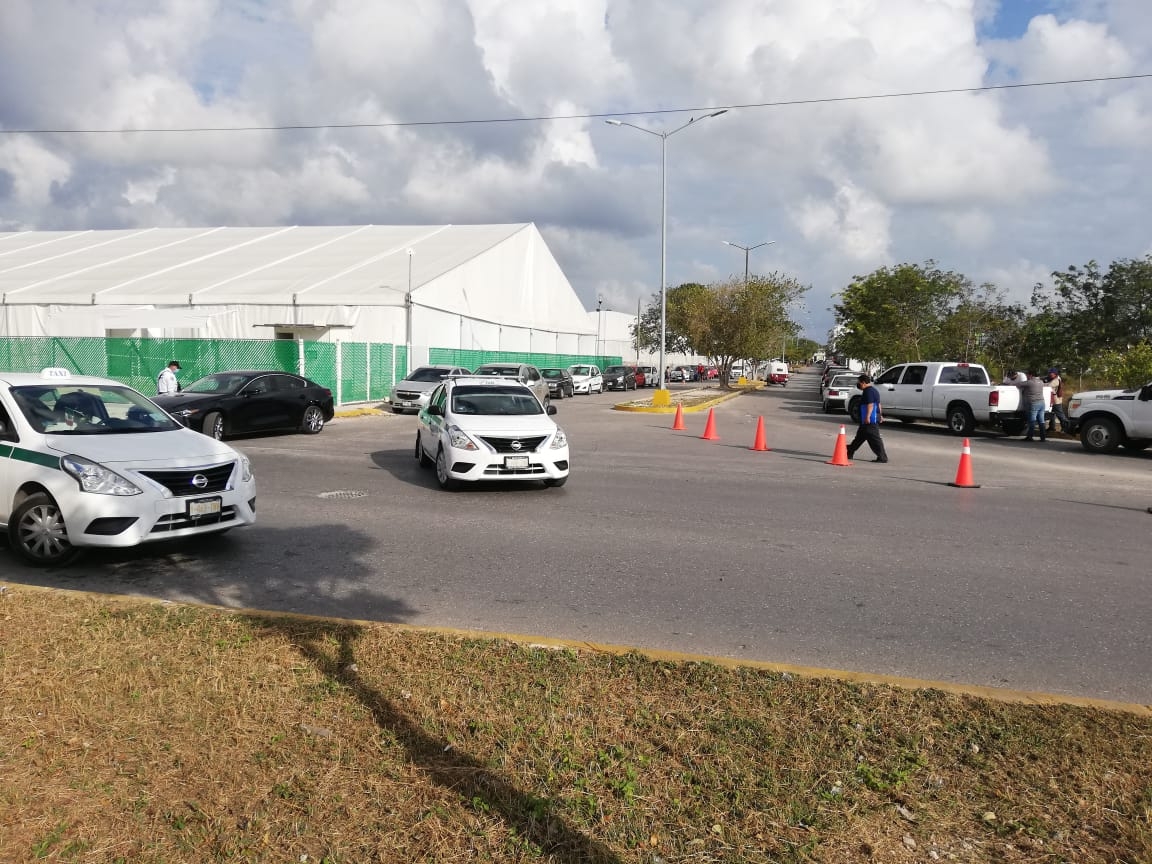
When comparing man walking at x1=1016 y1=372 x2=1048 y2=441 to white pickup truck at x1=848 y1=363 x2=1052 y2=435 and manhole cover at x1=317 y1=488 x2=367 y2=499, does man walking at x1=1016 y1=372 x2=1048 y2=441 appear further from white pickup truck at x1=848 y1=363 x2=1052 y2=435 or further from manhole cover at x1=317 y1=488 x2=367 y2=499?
manhole cover at x1=317 y1=488 x2=367 y2=499

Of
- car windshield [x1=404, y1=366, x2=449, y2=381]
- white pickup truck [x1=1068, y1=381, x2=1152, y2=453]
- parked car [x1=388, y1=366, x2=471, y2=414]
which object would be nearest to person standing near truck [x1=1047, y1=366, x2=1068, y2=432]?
white pickup truck [x1=1068, y1=381, x2=1152, y2=453]

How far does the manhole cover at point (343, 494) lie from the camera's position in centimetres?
1009

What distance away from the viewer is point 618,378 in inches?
1976

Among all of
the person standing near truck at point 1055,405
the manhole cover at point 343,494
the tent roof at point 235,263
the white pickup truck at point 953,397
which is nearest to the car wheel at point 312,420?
the manhole cover at point 343,494

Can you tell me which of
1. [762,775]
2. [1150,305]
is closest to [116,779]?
[762,775]

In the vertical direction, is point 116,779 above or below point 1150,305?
below

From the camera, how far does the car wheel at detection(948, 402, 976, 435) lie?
2183 cm

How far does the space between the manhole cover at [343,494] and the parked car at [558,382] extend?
26.0m

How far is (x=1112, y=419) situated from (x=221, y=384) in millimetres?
18591

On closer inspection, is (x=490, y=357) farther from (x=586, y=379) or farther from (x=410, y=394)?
(x=410, y=394)

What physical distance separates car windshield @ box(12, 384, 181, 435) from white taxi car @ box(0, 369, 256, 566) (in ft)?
0.04

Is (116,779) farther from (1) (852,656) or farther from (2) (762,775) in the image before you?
(1) (852,656)

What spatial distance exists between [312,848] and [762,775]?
1.74 m

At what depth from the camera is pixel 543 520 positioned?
8.82 m
